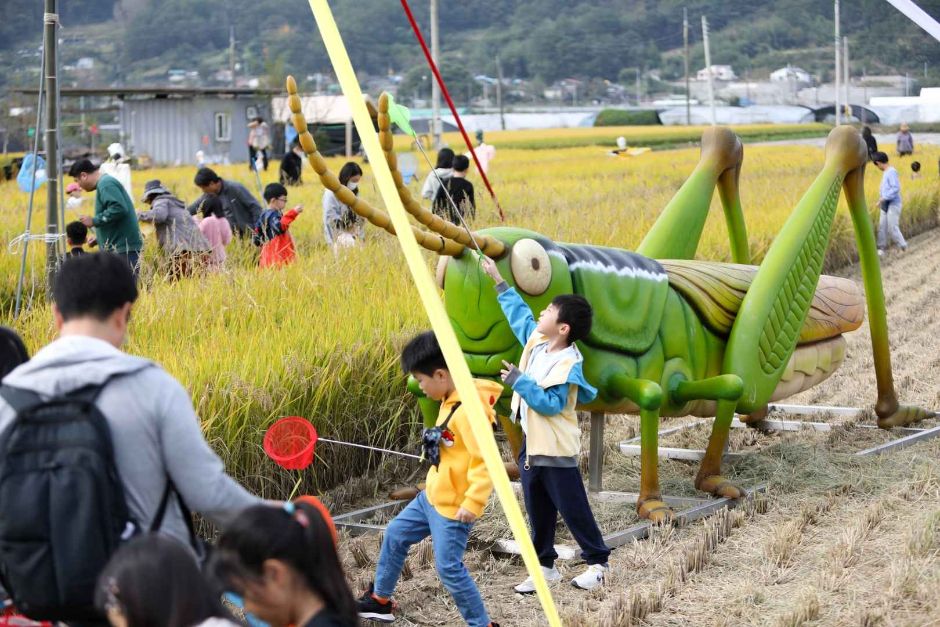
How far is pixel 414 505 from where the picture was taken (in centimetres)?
410

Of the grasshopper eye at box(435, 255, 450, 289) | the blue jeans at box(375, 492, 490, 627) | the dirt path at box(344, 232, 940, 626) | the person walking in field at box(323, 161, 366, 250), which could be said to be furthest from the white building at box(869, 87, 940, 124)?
the blue jeans at box(375, 492, 490, 627)

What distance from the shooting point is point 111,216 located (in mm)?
8312

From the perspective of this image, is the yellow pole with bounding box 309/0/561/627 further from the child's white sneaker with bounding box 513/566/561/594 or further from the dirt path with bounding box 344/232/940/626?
the child's white sneaker with bounding box 513/566/561/594

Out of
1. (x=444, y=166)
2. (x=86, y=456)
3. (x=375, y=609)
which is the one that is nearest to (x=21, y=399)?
(x=86, y=456)

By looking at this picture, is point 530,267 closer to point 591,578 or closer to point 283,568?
point 591,578

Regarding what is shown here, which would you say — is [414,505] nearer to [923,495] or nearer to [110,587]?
[110,587]

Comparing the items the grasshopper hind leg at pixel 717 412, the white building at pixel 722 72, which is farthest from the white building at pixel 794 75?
the grasshopper hind leg at pixel 717 412

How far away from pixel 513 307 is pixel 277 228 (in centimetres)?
484

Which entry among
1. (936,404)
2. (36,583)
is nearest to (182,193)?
(936,404)

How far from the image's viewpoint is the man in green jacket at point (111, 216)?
8266 millimetres

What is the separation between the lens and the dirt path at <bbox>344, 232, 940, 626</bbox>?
13.3 ft

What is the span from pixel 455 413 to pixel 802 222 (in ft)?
8.96

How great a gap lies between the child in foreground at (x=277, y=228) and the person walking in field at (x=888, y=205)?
27.1 feet

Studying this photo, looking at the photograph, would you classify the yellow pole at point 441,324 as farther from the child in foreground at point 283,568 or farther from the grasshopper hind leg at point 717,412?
the grasshopper hind leg at point 717,412
